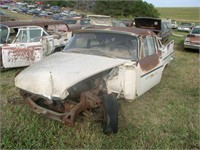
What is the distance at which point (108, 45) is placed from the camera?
5035mm

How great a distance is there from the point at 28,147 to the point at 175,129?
96.1 inches

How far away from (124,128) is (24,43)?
4729 mm

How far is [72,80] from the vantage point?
140 inches

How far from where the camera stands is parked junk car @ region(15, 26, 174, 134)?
3682mm

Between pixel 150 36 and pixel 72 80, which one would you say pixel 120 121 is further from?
pixel 150 36

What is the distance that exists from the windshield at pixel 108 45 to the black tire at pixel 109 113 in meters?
1.11

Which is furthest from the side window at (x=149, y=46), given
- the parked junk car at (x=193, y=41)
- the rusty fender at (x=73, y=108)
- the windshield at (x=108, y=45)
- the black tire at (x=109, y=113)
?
the parked junk car at (x=193, y=41)

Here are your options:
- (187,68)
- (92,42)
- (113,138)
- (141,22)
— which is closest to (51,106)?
(113,138)

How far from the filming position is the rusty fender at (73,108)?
369 cm

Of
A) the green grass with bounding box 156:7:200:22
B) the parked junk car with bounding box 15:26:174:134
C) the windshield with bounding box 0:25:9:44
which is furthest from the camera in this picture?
the green grass with bounding box 156:7:200:22

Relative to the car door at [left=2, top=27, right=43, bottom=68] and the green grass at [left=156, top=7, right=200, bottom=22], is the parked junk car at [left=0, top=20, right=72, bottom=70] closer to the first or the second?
the car door at [left=2, top=27, right=43, bottom=68]

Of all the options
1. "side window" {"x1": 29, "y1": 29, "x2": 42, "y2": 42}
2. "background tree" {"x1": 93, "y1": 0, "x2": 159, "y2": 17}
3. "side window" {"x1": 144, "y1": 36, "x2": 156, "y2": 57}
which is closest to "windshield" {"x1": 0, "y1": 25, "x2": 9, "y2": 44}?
"side window" {"x1": 29, "y1": 29, "x2": 42, "y2": 42}

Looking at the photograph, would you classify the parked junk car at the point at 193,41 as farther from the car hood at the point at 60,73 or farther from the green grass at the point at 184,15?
the green grass at the point at 184,15

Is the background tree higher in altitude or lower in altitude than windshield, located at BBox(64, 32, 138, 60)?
higher
